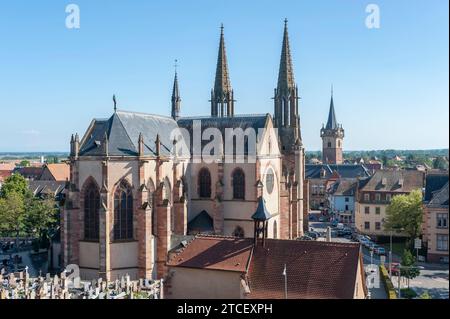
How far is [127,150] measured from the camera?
38.8m

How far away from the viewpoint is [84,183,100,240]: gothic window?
126ft

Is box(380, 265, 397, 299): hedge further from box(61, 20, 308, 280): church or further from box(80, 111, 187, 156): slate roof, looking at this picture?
box(80, 111, 187, 156): slate roof

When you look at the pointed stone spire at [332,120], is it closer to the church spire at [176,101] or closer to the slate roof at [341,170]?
the slate roof at [341,170]

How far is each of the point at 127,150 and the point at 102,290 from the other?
37.3 feet

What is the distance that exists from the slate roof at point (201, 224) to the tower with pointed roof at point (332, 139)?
319ft

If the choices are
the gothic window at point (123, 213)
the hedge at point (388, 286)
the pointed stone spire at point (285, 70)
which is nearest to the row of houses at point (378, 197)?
the hedge at point (388, 286)

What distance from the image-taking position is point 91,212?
3850 centimetres

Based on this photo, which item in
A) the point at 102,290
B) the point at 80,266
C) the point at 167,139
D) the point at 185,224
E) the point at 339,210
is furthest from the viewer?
the point at 339,210

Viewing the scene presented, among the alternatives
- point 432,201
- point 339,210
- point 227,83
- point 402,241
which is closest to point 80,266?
point 227,83

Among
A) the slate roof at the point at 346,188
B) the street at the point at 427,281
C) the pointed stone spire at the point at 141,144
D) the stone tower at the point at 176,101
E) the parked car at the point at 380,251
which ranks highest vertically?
the stone tower at the point at 176,101

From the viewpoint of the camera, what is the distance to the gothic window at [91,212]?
1508 inches

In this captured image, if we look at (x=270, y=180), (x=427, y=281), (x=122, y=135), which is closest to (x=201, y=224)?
(x=270, y=180)

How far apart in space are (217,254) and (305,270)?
6441 mm

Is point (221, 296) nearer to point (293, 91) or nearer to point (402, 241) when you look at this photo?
point (293, 91)
